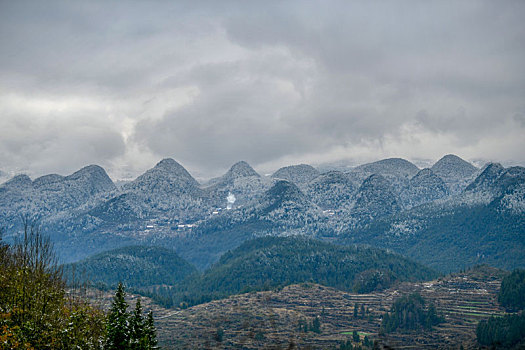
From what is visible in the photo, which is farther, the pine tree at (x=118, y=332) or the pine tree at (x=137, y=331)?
the pine tree at (x=137, y=331)

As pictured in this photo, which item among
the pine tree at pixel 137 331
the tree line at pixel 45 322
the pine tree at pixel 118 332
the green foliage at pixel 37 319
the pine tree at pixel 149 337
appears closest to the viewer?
the green foliage at pixel 37 319

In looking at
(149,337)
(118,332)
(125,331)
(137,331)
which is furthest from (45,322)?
(149,337)

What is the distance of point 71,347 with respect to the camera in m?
81.0

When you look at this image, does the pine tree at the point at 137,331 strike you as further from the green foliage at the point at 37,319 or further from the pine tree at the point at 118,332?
the green foliage at the point at 37,319

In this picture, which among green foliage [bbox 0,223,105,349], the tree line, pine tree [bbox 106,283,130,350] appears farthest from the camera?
pine tree [bbox 106,283,130,350]

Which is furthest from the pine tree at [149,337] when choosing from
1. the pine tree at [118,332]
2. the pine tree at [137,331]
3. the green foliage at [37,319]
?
the green foliage at [37,319]

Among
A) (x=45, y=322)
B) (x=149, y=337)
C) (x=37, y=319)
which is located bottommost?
(x=149, y=337)

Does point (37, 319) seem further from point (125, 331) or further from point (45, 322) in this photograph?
point (125, 331)

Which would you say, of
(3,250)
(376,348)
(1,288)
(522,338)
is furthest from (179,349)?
(376,348)

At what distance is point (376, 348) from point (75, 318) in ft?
209

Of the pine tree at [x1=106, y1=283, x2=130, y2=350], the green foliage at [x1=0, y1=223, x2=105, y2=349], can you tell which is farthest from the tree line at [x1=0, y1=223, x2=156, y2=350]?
the pine tree at [x1=106, y1=283, x2=130, y2=350]

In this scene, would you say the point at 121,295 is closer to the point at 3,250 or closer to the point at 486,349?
the point at 3,250

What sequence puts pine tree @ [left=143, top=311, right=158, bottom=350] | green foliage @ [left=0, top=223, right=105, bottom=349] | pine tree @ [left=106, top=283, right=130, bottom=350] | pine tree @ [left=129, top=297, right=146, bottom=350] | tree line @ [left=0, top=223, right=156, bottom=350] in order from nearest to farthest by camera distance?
green foliage @ [left=0, top=223, right=105, bottom=349], tree line @ [left=0, top=223, right=156, bottom=350], pine tree @ [left=106, top=283, right=130, bottom=350], pine tree @ [left=129, top=297, right=146, bottom=350], pine tree @ [left=143, top=311, right=158, bottom=350]

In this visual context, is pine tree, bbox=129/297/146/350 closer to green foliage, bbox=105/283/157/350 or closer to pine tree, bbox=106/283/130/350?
green foliage, bbox=105/283/157/350
